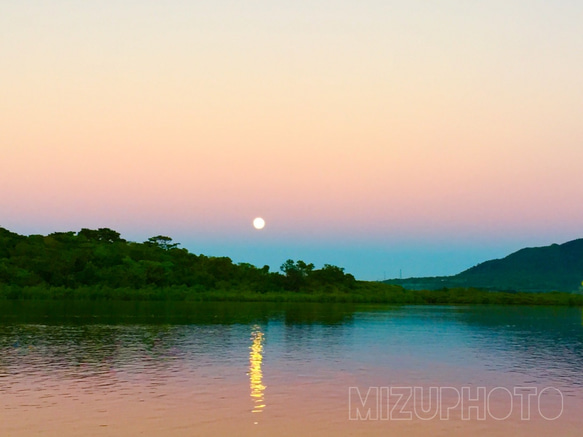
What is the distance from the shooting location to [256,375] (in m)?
43.3

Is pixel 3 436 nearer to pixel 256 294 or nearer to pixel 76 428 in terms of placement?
pixel 76 428

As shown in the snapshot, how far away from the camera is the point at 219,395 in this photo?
35031 millimetres

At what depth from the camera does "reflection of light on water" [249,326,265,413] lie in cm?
3344

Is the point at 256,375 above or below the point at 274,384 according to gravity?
above

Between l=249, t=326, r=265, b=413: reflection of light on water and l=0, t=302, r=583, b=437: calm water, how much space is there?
10 centimetres

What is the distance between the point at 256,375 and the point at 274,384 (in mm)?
3768

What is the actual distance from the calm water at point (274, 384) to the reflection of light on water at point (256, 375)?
0.31ft

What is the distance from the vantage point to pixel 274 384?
130ft

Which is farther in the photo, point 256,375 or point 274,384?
point 256,375

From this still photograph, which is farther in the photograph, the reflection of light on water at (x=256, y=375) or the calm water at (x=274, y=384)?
the reflection of light on water at (x=256, y=375)

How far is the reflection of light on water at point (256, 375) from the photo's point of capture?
1316 inches

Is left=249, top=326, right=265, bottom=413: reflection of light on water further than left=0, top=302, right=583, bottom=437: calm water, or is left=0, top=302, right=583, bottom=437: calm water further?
left=249, top=326, right=265, bottom=413: reflection of light on water

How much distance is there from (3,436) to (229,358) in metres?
26.9

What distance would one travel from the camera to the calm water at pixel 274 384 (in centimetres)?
2884
